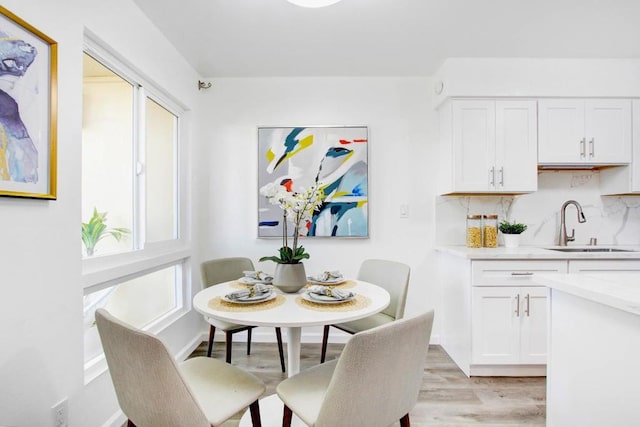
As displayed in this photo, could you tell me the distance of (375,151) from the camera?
283 cm

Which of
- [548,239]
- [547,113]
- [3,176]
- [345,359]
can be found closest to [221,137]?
[3,176]

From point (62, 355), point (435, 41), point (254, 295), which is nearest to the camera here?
point (62, 355)

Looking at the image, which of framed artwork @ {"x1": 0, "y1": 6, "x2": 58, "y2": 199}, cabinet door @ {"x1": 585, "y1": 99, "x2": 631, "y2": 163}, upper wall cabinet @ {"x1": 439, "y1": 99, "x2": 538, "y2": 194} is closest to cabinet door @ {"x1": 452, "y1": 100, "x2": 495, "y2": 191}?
upper wall cabinet @ {"x1": 439, "y1": 99, "x2": 538, "y2": 194}

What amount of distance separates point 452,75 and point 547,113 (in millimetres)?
830

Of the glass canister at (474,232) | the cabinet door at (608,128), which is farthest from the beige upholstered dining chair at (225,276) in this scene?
the cabinet door at (608,128)

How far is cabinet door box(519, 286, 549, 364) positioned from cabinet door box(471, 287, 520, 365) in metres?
0.03

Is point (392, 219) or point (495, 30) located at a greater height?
point (495, 30)

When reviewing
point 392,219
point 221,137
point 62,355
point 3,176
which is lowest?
point 62,355

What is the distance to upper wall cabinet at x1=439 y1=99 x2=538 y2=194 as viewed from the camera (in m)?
2.51

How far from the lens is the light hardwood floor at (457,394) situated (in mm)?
1777

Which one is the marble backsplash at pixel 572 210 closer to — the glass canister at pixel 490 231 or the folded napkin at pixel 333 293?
the glass canister at pixel 490 231

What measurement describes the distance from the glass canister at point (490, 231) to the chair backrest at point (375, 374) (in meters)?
1.87

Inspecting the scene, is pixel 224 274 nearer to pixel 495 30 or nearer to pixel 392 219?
pixel 392 219

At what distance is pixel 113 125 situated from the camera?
72.2 inches
